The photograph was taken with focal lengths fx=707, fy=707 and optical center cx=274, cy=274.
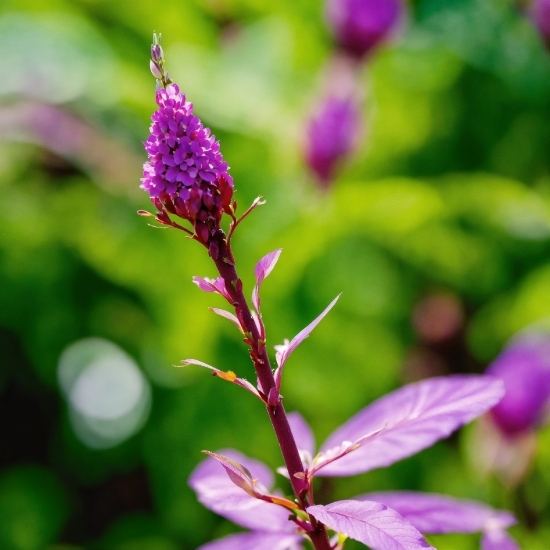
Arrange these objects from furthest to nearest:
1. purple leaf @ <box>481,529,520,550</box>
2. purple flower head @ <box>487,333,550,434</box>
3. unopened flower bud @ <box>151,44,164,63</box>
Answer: purple flower head @ <box>487,333,550,434</box>
purple leaf @ <box>481,529,520,550</box>
unopened flower bud @ <box>151,44,164,63</box>

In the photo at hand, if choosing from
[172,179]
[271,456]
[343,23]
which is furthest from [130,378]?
[172,179]

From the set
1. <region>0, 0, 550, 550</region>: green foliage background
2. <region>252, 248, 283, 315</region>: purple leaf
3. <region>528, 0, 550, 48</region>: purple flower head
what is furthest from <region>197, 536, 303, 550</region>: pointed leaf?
<region>528, 0, 550, 48</region>: purple flower head

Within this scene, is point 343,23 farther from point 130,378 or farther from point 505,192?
point 130,378

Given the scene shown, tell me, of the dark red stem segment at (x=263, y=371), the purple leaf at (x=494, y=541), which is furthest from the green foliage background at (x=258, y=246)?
the dark red stem segment at (x=263, y=371)

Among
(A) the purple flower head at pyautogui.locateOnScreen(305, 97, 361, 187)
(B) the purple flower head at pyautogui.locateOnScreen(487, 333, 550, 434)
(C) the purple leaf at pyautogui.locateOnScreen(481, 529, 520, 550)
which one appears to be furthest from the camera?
(A) the purple flower head at pyautogui.locateOnScreen(305, 97, 361, 187)

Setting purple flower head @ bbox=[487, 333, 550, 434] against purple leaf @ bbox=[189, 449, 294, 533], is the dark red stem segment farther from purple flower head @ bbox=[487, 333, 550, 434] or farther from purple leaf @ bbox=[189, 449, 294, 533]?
purple flower head @ bbox=[487, 333, 550, 434]

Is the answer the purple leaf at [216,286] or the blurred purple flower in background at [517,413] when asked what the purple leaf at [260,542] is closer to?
the purple leaf at [216,286]

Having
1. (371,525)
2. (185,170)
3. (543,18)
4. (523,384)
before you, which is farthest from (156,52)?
(543,18)

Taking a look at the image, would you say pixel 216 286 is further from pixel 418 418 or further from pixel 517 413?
pixel 517 413
